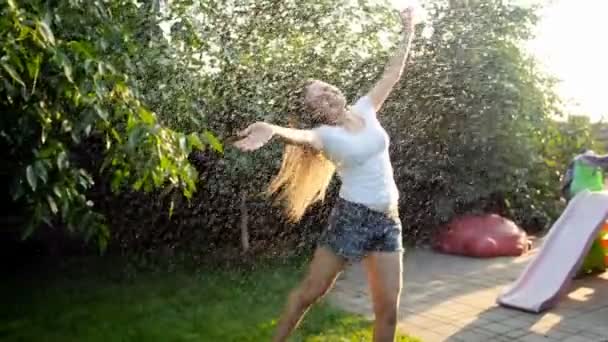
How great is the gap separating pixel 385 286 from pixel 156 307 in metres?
2.31

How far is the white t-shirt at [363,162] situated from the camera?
300 cm

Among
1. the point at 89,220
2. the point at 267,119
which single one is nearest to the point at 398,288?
the point at 89,220

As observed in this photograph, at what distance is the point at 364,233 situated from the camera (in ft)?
9.92

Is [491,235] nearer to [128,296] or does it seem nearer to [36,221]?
[128,296]

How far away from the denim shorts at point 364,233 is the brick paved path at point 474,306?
1.26m

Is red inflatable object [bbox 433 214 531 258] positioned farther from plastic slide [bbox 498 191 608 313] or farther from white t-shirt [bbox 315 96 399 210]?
white t-shirt [bbox 315 96 399 210]

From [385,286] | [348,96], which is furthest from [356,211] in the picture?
[348,96]

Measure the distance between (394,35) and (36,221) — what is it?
16.8 ft

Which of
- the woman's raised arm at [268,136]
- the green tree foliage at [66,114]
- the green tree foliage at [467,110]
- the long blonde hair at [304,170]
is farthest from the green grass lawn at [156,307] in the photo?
the green tree foliage at [467,110]

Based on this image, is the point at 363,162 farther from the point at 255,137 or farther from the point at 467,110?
the point at 467,110

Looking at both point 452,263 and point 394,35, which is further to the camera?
point 394,35

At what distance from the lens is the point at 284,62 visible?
20.4 feet

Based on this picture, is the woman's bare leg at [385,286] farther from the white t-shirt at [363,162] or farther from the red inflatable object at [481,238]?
the red inflatable object at [481,238]

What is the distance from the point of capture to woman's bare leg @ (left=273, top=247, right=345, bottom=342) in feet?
10.2
